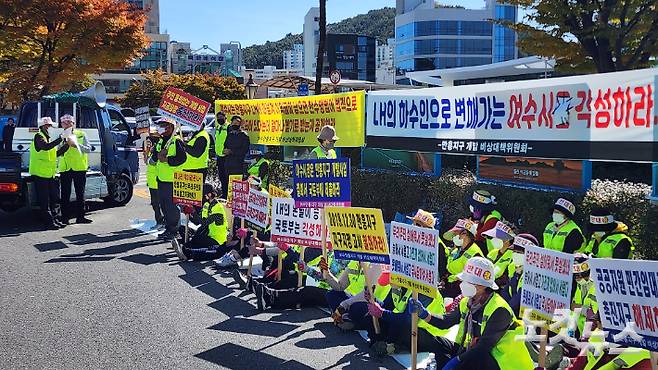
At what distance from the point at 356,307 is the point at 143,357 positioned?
2071 mm

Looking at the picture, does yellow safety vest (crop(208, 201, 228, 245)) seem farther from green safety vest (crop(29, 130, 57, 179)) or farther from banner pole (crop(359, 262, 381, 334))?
banner pole (crop(359, 262, 381, 334))

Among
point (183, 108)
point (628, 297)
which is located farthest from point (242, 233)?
point (628, 297)

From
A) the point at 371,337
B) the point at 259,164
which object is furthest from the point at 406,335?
the point at 259,164

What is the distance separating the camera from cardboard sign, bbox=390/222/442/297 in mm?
5758

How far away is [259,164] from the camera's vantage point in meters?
11.8

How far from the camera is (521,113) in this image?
9328 millimetres

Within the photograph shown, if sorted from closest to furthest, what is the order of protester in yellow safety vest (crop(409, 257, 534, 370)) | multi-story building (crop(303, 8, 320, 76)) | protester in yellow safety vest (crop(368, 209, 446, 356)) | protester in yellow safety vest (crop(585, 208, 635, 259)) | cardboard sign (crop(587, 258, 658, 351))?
cardboard sign (crop(587, 258, 658, 351))
protester in yellow safety vest (crop(409, 257, 534, 370))
protester in yellow safety vest (crop(368, 209, 446, 356))
protester in yellow safety vest (crop(585, 208, 635, 259))
multi-story building (crop(303, 8, 320, 76))

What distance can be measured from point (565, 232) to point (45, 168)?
9431 millimetres

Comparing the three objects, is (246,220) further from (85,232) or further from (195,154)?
(85,232)

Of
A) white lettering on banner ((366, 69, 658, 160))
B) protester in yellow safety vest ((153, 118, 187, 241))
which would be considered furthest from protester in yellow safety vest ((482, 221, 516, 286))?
protester in yellow safety vest ((153, 118, 187, 241))

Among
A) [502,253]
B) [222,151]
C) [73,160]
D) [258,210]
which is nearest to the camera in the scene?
[502,253]

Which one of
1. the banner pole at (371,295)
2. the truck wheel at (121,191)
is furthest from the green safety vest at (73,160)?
the banner pole at (371,295)

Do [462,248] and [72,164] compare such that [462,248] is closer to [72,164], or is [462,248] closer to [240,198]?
[240,198]

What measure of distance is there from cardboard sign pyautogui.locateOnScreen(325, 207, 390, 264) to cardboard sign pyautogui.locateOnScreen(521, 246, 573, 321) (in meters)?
1.37
